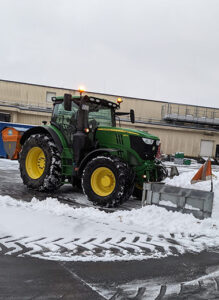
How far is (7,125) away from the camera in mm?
10219

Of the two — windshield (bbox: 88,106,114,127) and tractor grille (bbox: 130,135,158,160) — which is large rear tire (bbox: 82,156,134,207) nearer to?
tractor grille (bbox: 130,135,158,160)

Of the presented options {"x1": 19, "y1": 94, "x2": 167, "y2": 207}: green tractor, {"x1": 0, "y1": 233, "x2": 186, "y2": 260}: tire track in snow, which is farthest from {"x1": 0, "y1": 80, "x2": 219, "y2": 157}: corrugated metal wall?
{"x1": 0, "y1": 233, "x2": 186, "y2": 260}: tire track in snow

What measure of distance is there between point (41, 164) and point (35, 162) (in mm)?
212

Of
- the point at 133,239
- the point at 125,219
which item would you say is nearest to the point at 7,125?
the point at 125,219

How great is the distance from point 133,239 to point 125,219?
83 cm

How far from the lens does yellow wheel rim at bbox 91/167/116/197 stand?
6184mm

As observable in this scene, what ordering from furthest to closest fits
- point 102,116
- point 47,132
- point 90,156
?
1. point 47,132
2. point 102,116
3. point 90,156

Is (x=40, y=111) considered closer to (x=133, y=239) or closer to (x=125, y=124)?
(x=125, y=124)

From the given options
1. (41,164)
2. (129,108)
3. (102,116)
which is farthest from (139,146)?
(129,108)

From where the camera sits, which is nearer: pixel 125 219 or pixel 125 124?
pixel 125 219

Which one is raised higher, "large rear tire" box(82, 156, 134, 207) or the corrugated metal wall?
the corrugated metal wall

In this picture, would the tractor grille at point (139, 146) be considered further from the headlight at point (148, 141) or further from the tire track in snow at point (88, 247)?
the tire track in snow at point (88, 247)

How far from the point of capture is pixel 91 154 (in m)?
6.48

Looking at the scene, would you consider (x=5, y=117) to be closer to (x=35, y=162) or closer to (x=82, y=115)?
(x=35, y=162)
